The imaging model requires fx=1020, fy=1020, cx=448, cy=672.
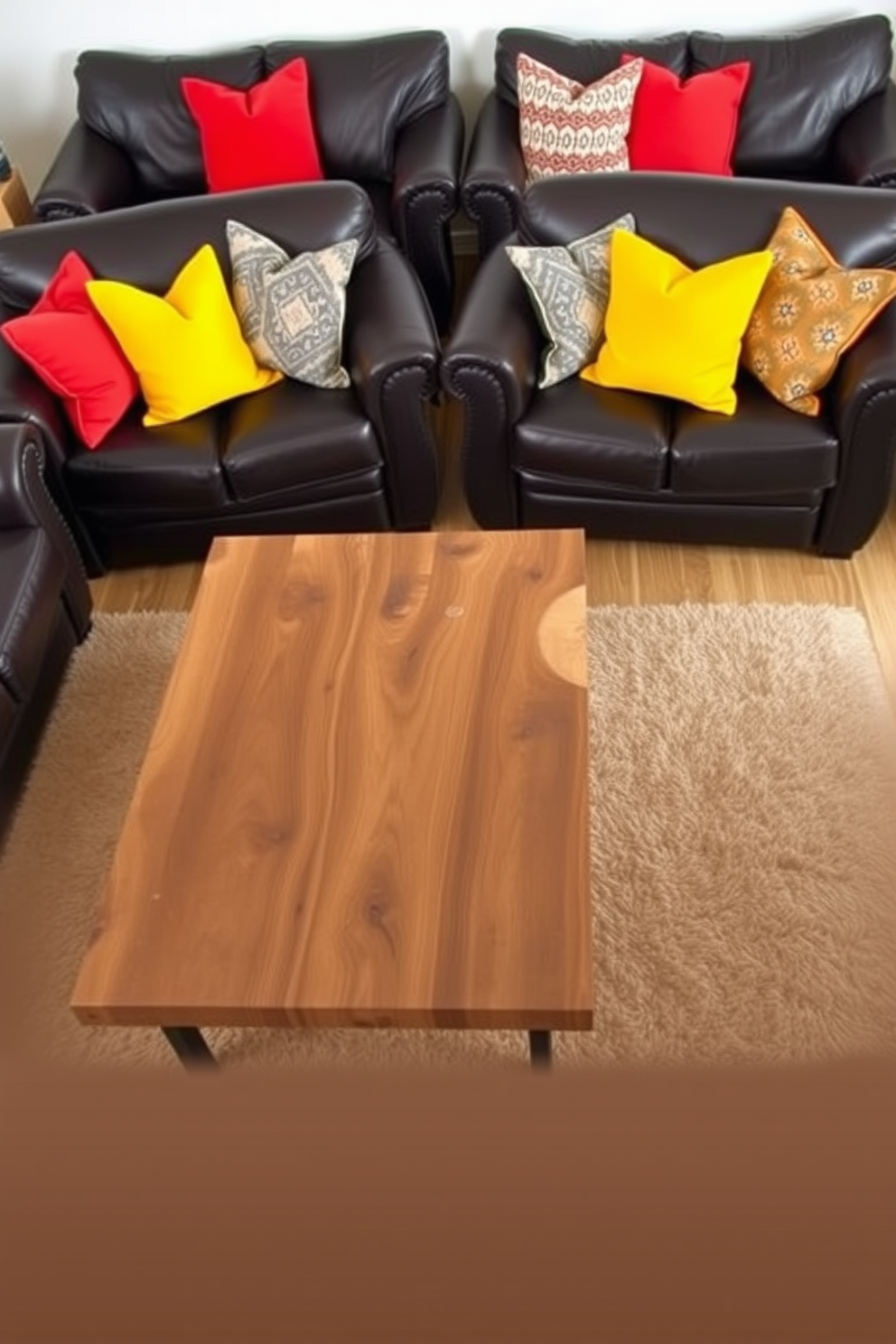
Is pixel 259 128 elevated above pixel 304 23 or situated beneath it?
situated beneath

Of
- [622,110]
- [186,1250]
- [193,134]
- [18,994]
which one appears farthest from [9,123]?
[186,1250]

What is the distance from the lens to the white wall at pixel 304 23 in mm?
3221

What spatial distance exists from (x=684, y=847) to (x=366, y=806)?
28.1 inches

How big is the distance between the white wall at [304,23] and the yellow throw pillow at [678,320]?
141cm

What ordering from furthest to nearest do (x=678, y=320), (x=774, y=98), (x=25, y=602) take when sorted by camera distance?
(x=774, y=98) < (x=678, y=320) < (x=25, y=602)

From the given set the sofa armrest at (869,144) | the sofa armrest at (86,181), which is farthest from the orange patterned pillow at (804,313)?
the sofa armrest at (86,181)

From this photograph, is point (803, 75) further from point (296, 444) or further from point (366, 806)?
point (366, 806)

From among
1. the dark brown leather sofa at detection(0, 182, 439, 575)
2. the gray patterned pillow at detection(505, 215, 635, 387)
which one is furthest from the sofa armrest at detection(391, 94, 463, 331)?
the gray patterned pillow at detection(505, 215, 635, 387)

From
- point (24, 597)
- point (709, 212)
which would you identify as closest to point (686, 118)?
point (709, 212)

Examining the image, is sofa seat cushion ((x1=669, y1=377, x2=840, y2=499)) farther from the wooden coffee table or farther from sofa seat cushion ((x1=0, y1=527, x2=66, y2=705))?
sofa seat cushion ((x1=0, y1=527, x2=66, y2=705))

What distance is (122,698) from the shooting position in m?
2.41

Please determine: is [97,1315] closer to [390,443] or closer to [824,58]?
[390,443]

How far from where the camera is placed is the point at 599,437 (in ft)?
7.69

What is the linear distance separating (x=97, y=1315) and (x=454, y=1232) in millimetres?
118
